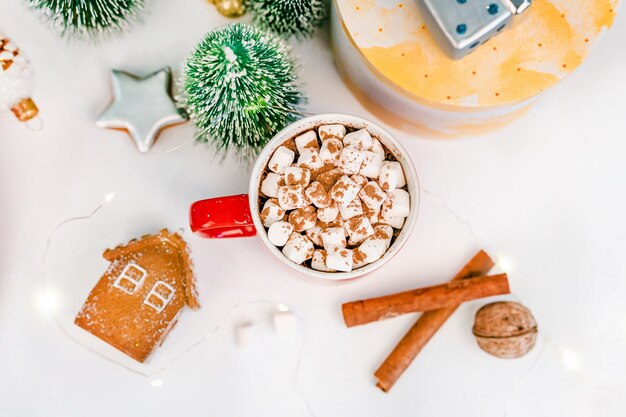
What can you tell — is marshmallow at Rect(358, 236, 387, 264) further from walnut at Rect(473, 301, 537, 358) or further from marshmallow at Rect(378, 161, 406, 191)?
walnut at Rect(473, 301, 537, 358)

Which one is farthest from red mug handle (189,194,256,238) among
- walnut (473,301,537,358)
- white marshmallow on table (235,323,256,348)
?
walnut (473,301,537,358)

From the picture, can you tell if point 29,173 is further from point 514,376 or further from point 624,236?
point 624,236

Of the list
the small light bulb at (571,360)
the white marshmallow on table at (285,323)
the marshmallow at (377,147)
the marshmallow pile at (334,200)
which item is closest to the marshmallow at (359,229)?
the marshmallow pile at (334,200)

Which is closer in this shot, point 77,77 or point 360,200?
point 360,200

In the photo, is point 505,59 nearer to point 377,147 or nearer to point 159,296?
point 377,147

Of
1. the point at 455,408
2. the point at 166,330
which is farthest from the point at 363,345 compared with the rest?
the point at 166,330
